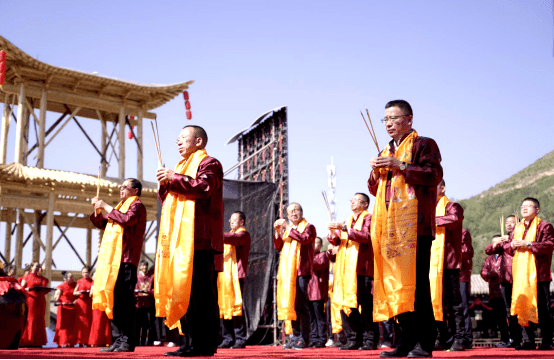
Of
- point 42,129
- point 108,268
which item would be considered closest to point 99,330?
point 108,268

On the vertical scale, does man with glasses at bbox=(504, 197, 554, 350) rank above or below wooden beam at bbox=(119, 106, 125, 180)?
below

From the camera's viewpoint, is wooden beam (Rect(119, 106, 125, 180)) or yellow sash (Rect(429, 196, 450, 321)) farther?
wooden beam (Rect(119, 106, 125, 180))

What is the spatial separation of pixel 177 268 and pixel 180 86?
12.3 meters

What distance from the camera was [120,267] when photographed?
5344mm

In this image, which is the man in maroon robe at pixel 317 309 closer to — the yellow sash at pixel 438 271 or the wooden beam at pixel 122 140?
the yellow sash at pixel 438 271

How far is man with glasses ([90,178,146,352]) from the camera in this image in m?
5.25

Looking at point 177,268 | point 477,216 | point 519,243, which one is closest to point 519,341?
point 519,243

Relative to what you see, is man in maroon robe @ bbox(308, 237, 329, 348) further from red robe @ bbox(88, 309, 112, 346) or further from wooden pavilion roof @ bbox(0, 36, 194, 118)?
wooden pavilion roof @ bbox(0, 36, 194, 118)

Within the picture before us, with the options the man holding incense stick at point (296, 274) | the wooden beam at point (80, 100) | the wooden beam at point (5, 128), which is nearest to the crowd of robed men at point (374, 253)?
the man holding incense stick at point (296, 274)

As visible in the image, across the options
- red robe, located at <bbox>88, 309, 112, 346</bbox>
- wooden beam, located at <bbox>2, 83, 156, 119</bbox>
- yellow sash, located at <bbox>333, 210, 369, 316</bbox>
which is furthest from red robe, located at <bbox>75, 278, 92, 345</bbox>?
wooden beam, located at <bbox>2, 83, 156, 119</bbox>

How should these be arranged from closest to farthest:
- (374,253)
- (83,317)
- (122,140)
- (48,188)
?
(374,253) → (83,317) → (48,188) → (122,140)

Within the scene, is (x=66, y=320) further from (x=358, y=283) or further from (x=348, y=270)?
(x=358, y=283)

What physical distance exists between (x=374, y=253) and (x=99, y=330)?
A: 7237 mm

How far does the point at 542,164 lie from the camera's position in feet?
185
